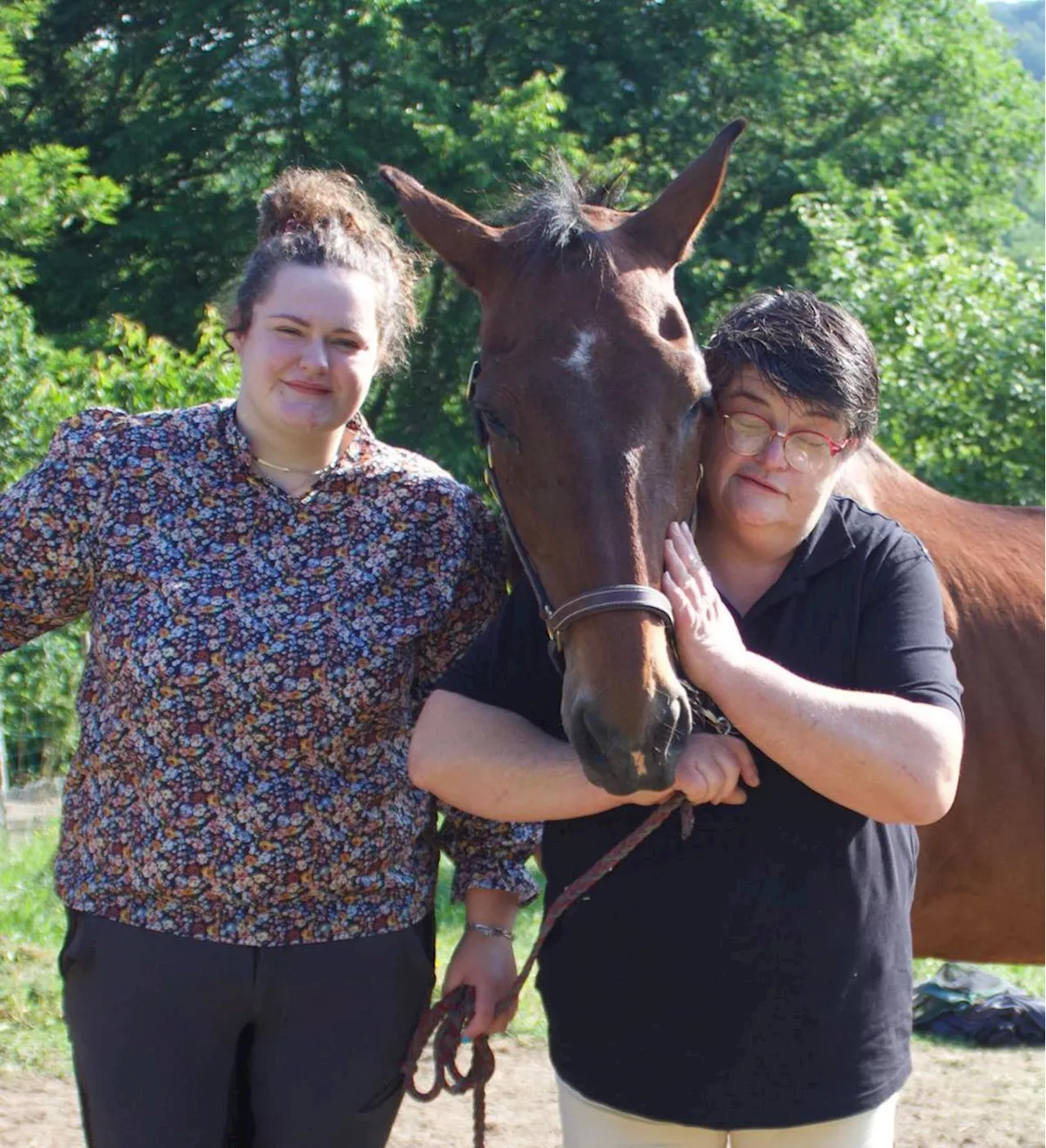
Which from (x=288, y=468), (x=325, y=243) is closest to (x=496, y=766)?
(x=288, y=468)

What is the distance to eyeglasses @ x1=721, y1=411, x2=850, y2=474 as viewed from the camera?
2.13 metres

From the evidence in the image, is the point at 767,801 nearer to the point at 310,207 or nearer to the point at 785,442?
the point at 785,442

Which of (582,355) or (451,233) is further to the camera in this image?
(451,233)

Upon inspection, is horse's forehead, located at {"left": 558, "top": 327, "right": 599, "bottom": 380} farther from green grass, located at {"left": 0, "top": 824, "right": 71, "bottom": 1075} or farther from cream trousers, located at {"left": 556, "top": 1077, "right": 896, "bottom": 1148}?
green grass, located at {"left": 0, "top": 824, "right": 71, "bottom": 1075}

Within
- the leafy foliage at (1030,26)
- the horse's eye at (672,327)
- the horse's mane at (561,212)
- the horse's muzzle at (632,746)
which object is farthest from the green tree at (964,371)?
the leafy foliage at (1030,26)

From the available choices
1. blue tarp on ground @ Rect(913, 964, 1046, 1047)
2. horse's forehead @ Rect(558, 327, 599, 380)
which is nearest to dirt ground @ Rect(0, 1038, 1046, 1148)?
blue tarp on ground @ Rect(913, 964, 1046, 1047)

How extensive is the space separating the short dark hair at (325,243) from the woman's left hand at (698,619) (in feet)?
2.64

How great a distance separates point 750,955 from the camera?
2035 mm

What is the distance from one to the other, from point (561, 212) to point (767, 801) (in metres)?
1.09

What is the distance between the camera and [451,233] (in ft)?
8.31

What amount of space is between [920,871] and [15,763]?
320 inches

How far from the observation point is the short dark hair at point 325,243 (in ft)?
8.02

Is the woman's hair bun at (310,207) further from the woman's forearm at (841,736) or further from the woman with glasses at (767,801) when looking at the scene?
the woman's forearm at (841,736)

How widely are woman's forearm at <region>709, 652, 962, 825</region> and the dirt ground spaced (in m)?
2.74
